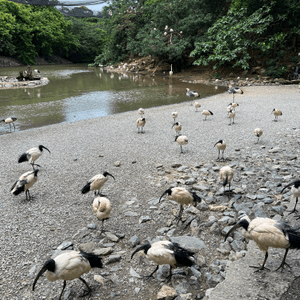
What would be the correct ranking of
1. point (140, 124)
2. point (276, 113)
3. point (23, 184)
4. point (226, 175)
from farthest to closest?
point (276, 113) < point (140, 124) < point (23, 184) < point (226, 175)

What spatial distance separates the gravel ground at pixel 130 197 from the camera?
3.34m

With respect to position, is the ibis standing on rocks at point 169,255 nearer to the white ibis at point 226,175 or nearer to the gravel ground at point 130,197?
the gravel ground at point 130,197

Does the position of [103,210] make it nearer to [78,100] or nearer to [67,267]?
[67,267]

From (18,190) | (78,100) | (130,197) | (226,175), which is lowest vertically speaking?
(130,197)

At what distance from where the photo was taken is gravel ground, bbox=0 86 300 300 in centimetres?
334

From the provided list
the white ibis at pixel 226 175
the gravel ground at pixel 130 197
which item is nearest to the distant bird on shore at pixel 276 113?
the gravel ground at pixel 130 197

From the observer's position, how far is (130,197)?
5.50 m

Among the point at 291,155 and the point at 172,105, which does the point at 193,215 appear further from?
the point at 172,105

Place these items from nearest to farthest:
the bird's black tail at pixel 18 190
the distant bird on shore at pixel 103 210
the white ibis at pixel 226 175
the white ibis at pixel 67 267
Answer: the white ibis at pixel 67 267 < the distant bird on shore at pixel 103 210 < the white ibis at pixel 226 175 < the bird's black tail at pixel 18 190

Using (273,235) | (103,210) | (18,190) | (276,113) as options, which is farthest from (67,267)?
(276,113)

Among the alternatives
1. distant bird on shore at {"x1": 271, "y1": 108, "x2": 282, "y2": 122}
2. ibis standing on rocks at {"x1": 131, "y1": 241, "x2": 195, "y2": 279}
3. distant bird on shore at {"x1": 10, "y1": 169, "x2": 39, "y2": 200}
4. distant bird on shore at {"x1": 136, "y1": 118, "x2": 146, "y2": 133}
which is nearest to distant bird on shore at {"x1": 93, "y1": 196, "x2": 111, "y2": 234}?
ibis standing on rocks at {"x1": 131, "y1": 241, "x2": 195, "y2": 279}

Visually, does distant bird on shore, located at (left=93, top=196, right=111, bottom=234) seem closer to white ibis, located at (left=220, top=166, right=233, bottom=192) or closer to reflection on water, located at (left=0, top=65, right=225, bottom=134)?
white ibis, located at (left=220, top=166, right=233, bottom=192)

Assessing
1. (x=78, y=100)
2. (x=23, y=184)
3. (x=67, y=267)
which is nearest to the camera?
(x=67, y=267)

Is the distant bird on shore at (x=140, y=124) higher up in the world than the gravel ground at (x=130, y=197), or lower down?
higher up
